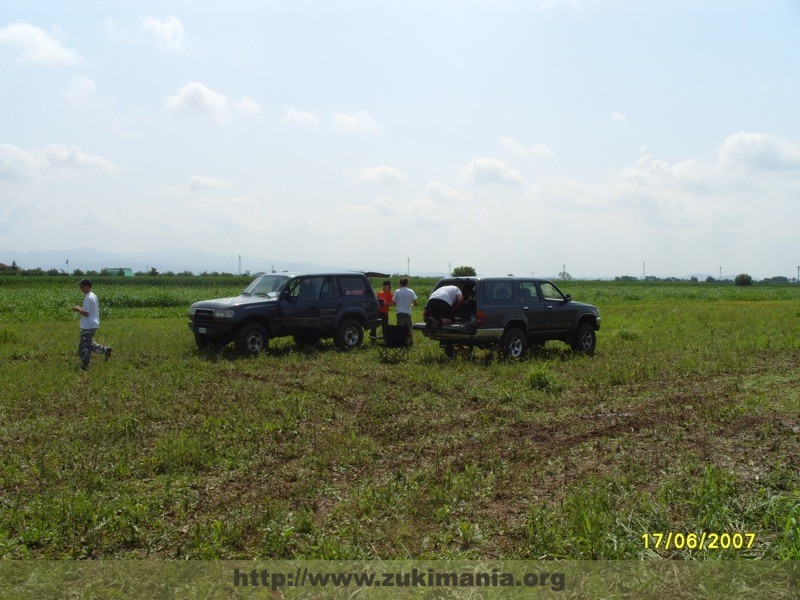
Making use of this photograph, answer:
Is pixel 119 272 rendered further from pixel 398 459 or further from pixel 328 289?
pixel 398 459

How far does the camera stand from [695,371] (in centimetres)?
1274

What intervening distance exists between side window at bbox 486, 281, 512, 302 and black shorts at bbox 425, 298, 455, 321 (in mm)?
856

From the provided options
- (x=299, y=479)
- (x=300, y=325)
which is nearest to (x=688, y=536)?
(x=299, y=479)

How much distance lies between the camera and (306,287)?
54.3ft

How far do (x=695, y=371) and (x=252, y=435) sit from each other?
8626mm

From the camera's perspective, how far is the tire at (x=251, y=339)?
15242 millimetres

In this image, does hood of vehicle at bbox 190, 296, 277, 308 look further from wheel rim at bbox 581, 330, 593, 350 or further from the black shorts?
wheel rim at bbox 581, 330, 593, 350

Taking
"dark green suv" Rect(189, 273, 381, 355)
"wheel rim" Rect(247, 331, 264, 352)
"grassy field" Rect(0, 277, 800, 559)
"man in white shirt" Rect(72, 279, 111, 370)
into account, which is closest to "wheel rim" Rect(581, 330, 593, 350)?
"grassy field" Rect(0, 277, 800, 559)

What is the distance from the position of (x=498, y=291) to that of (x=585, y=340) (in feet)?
10.2

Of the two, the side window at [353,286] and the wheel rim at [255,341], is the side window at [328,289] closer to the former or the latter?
the side window at [353,286]

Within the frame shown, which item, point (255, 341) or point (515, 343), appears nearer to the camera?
point (515, 343)

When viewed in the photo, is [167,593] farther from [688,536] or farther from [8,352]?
[8,352]

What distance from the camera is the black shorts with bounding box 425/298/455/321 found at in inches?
574
